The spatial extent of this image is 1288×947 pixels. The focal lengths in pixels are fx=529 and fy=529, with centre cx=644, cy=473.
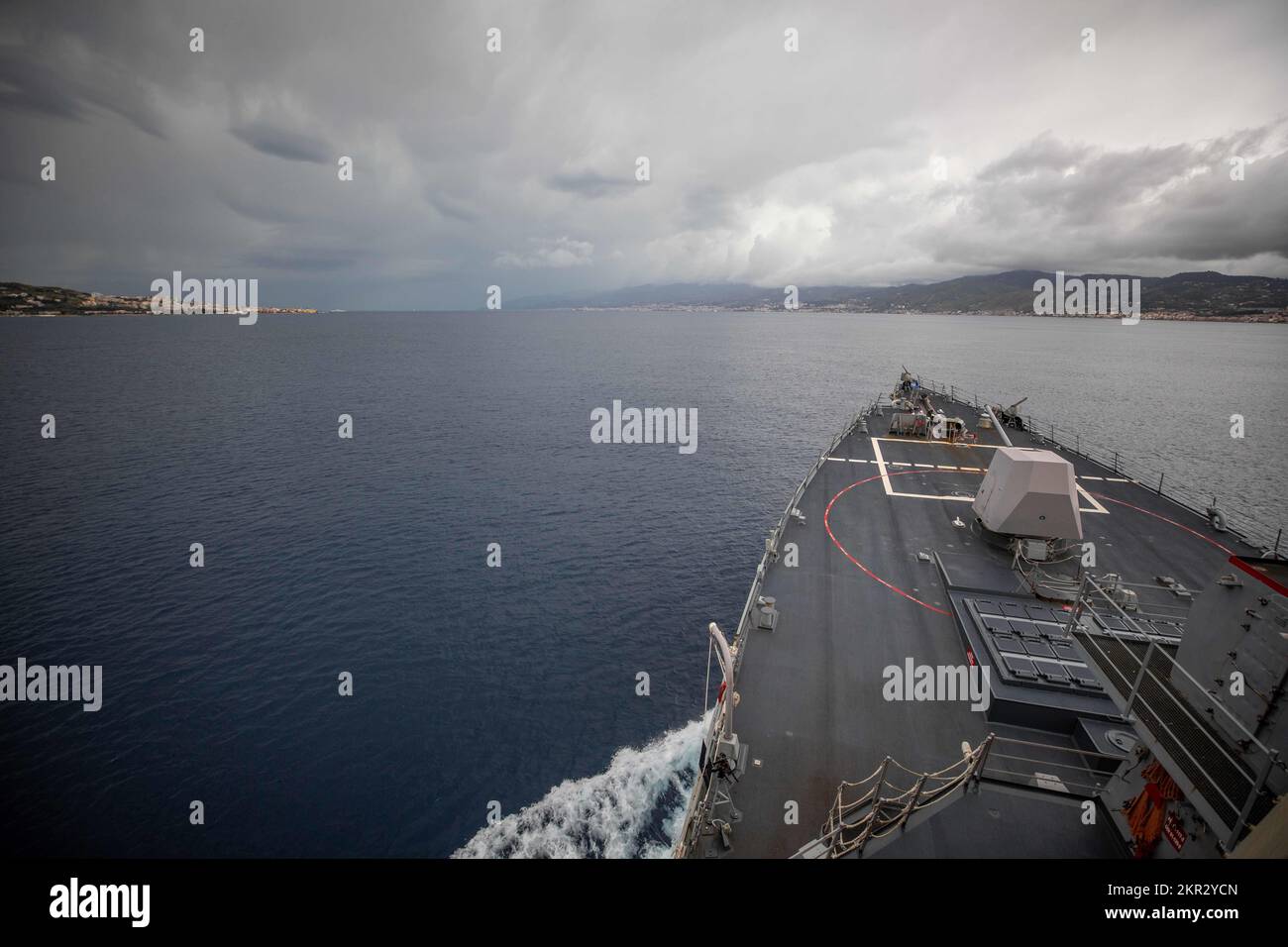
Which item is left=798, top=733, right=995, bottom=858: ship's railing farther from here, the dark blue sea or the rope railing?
the dark blue sea

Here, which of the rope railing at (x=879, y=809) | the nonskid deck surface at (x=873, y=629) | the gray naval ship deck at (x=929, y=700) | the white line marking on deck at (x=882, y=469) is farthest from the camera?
the white line marking on deck at (x=882, y=469)

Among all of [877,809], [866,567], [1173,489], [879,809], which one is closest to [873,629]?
[866,567]

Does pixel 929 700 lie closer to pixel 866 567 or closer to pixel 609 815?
pixel 866 567

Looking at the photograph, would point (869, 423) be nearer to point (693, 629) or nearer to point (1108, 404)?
point (693, 629)

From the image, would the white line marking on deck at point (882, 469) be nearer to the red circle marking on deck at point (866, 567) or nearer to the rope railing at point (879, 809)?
the red circle marking on deck at point (866, 567)

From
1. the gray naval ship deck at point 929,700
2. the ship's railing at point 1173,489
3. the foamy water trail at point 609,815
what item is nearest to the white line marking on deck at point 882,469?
the gray naval ship deck at point 929,700

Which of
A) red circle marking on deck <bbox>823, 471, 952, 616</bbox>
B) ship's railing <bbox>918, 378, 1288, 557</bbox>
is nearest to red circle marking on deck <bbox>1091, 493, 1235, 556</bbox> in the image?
ship's railing <bbox>918, 378, 1288, 557</bbox>
